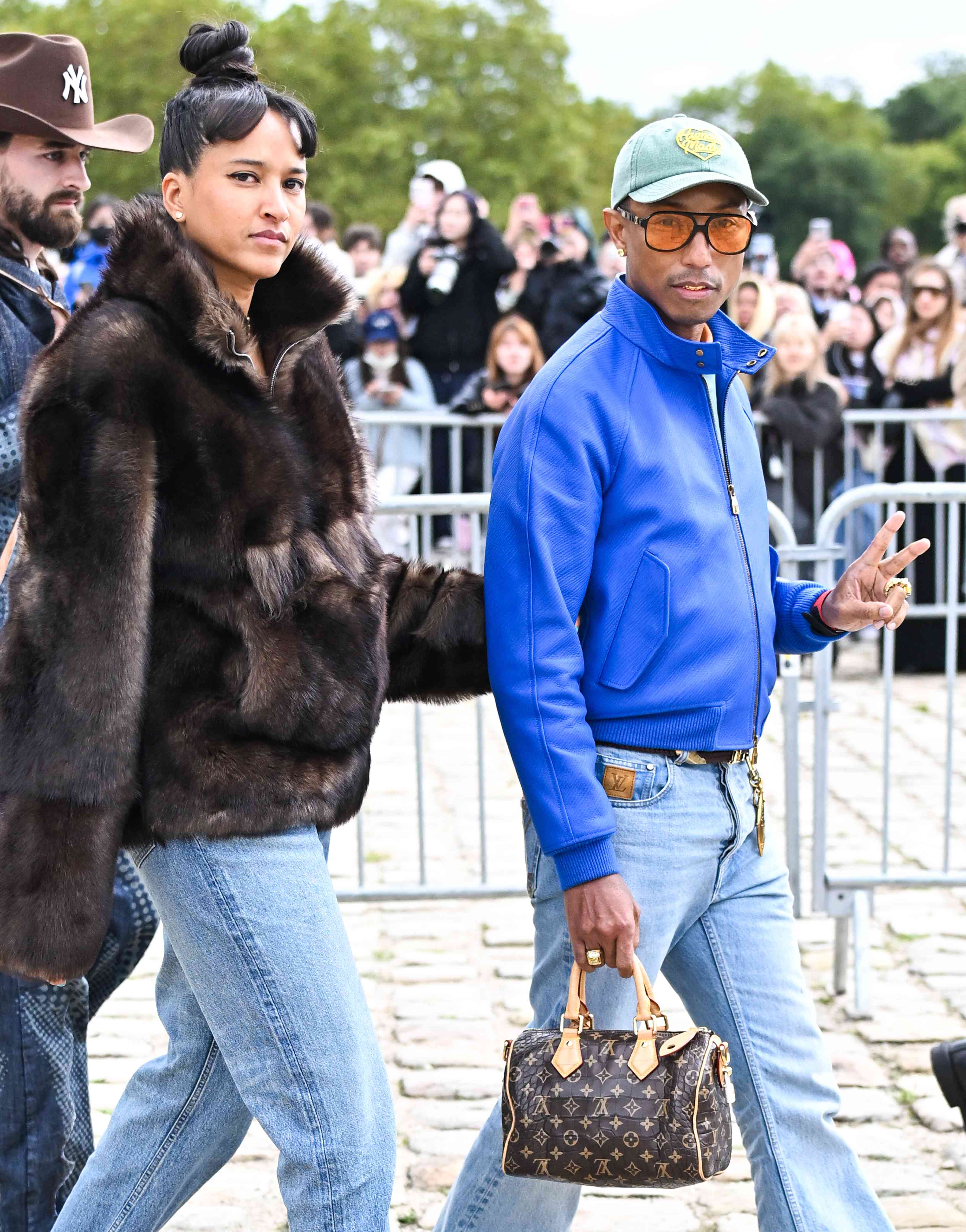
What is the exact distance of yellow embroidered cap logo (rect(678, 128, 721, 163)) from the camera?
2781mm

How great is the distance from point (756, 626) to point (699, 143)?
2.62 feet

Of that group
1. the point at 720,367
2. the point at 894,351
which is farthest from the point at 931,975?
the point at 894,351

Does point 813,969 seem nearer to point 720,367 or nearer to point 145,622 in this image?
point 720,367

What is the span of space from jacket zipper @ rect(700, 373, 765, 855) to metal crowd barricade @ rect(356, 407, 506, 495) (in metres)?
7.42

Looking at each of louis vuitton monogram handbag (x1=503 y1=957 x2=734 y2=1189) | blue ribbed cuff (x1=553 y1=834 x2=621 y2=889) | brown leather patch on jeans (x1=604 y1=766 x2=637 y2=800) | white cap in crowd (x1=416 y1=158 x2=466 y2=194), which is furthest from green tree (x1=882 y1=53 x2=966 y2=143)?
louis vuitton monogram handbag (x1=503 y1=957 x2=734 y2=1189)

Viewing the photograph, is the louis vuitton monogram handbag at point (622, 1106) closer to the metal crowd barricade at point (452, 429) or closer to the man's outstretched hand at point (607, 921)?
the man's outstretched hand at point (607, 921)

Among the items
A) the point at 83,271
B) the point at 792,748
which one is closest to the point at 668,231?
the point at 792,748

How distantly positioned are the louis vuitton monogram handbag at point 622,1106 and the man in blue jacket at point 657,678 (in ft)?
0.43

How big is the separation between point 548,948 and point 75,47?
2.04 m

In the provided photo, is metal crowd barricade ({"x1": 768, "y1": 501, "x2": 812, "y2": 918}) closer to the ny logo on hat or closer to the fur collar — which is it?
the ny logo on hat

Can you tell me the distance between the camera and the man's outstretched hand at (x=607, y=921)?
2652 mm

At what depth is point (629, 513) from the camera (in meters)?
2.73

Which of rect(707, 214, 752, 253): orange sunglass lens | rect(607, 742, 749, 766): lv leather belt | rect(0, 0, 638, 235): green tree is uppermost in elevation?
rect(0, 0, 638, 235): green tree

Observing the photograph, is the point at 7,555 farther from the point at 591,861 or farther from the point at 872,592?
the point at 872,592
